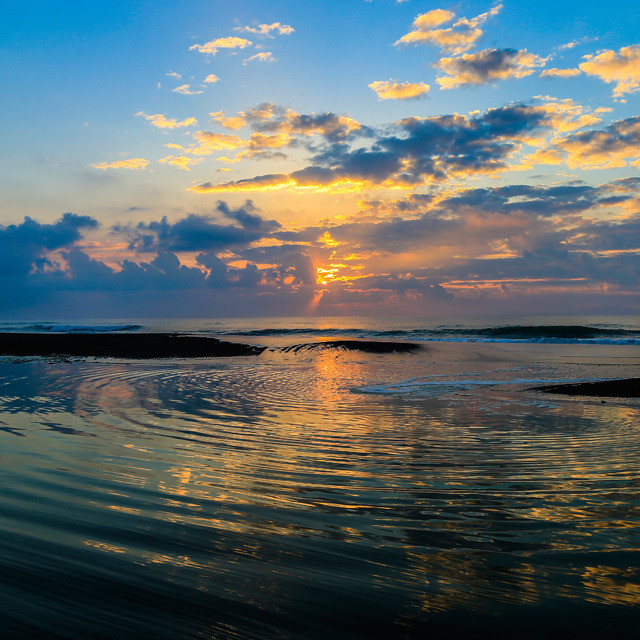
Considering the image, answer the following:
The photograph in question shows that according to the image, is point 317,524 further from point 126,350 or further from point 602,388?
point 126,350

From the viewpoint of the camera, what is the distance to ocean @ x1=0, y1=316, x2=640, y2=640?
10.9 ft

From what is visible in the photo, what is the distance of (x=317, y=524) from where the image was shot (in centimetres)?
501

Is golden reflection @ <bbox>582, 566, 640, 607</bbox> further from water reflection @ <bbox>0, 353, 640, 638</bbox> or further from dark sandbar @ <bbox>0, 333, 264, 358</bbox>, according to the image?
dark sandbar @ <bbox>0, 333, 264, 358</bbox>

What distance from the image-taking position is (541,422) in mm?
11094

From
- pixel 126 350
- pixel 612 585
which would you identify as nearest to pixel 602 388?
pixel 612 585

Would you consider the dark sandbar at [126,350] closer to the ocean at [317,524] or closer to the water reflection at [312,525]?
the ocean at [317,524]

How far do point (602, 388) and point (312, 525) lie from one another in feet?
51.5

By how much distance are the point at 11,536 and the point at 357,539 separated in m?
3.07

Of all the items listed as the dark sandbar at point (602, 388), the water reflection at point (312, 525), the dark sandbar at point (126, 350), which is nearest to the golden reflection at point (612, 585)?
the water reflection at point (312, 525)

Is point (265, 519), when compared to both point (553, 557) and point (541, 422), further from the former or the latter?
point (541, 422)

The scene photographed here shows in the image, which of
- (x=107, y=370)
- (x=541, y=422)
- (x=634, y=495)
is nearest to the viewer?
(x=634, y=495)

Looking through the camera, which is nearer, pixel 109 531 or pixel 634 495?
pixel 109 531

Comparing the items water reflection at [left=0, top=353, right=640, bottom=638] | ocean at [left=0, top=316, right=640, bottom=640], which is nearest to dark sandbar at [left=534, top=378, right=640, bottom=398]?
ocean at [left=0, top=316, right=640, bottom=640]

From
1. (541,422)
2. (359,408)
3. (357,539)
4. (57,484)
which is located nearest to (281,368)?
(359,408)
